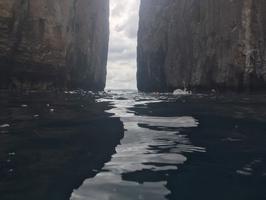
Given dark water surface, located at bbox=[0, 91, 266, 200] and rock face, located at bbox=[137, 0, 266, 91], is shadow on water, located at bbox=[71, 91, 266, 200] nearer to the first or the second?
dark water surface, located at bbox=[0, 91, 266, 200]

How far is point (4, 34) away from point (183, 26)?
30.5 metres

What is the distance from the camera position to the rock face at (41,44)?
3603cm

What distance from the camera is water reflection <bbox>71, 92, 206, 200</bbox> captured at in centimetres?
534

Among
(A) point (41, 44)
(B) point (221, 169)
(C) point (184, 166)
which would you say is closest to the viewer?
(B) point (221, 169)

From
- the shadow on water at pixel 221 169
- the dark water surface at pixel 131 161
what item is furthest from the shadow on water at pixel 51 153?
the shadow on water at pixel 221 169

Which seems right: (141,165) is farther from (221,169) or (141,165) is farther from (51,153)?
(51,153)

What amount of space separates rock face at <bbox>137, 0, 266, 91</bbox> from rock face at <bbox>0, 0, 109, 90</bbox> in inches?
573

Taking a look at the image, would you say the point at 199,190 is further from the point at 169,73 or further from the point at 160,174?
the point at 169,73

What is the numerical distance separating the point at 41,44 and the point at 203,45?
65.9 ft

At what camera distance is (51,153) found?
7.52 meters

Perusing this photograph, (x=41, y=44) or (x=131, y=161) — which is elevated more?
(x=41, y=44)

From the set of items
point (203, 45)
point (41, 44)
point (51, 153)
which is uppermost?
point (203, 45)

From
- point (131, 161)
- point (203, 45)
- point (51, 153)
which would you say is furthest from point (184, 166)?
point (203, 45)

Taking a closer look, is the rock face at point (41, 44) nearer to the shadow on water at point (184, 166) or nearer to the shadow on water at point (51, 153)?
the shadow on water at point (51, 153)
